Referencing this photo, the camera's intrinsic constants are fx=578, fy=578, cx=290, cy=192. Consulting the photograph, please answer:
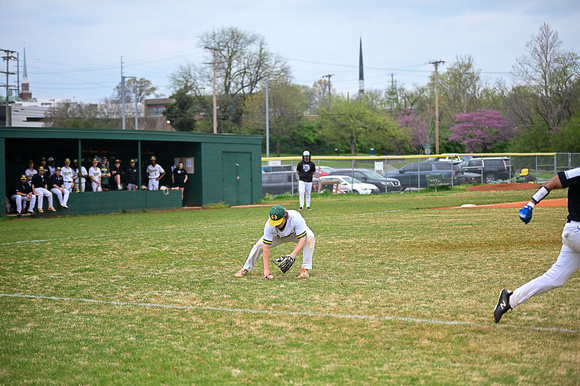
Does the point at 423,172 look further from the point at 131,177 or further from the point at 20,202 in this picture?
the point at 20,202

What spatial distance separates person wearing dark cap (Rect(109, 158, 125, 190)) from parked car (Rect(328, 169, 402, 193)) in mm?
12857

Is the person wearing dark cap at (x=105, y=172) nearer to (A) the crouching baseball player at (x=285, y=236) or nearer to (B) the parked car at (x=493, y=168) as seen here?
(A) the crouching baseball player at (x=285, y=236)

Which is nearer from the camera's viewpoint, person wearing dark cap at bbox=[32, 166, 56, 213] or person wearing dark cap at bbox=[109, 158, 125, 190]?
person wearing dark cap at bbox=[32, 166, 56, 213]

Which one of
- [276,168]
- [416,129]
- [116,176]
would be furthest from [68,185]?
[416,129]

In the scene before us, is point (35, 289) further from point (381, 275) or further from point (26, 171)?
point (26, 171)

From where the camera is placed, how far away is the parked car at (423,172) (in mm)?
34031

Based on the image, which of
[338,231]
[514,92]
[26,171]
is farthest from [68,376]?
[514,92]

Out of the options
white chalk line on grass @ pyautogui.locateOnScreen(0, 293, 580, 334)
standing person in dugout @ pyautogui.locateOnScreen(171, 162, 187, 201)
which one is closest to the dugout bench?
standing person in dugout @ pyautogui.locateOnScreen(171, 162, 187, 201)

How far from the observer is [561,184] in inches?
222

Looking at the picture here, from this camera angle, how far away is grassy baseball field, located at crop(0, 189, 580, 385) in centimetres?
484

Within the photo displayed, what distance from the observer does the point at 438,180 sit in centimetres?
3412

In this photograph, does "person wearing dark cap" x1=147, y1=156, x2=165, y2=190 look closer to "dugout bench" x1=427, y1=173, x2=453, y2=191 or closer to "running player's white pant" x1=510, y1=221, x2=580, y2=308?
"dugout bench" x1=427, y1=173, x2=453, y2=191

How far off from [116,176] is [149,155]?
3258 millimetres

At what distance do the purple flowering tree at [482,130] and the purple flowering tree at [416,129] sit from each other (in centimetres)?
569
